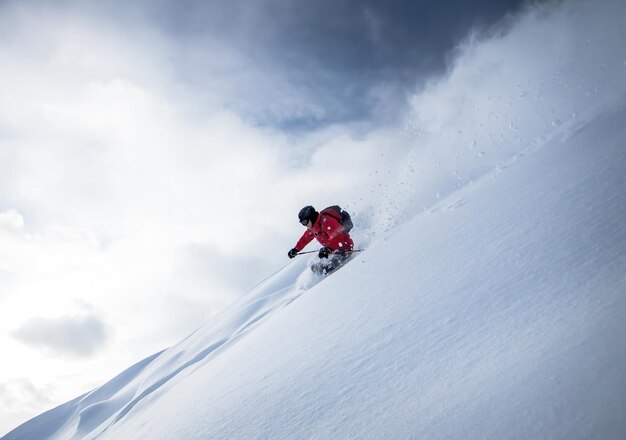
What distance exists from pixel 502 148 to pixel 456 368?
28.1 feet

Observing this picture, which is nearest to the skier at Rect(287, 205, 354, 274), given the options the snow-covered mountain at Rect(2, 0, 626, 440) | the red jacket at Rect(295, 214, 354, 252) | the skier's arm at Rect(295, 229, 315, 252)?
the red jacket at Rect(295, 214, 354, 252)

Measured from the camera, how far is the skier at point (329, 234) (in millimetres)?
7383

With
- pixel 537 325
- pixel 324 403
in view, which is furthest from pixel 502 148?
pixel 324 403

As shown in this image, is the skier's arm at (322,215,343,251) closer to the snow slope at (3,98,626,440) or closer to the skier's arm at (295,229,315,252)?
the skier's arm at (295,229,315,252)

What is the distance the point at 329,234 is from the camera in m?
7.50

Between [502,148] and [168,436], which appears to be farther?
[502,148]

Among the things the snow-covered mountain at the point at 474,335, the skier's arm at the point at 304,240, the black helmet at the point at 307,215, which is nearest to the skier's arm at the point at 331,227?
the black helmet at the point at 307,215

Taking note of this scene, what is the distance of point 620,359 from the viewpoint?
117 centimetres

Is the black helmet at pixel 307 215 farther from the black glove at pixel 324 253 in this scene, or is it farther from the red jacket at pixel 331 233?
the black glove at pixel 324 253

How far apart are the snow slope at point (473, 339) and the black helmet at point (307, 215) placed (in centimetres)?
328

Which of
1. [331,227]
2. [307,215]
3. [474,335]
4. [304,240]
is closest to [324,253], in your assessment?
[331,227]

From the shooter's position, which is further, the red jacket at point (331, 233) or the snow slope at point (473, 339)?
the red jacket at point (331, 233)

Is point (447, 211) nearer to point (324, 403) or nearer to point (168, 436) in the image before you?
point (324, 403)

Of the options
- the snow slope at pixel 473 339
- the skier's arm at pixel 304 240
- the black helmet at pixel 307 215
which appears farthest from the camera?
the skier's arm at pixel 304 240
